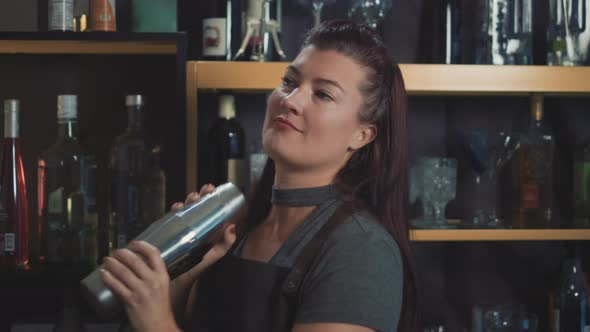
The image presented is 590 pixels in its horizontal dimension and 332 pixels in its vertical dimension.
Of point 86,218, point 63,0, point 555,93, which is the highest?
point 63,0

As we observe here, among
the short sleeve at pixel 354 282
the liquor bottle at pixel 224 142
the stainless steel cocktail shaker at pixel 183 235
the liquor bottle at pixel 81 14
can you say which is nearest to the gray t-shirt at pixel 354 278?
the short sleeve at pixel 354 282

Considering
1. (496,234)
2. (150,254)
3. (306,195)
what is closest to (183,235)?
(150,254)

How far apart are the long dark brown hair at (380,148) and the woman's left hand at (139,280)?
32 centimetres

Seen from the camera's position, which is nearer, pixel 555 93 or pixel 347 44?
pixel 347 44

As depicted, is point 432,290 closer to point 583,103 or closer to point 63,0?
point 583,103

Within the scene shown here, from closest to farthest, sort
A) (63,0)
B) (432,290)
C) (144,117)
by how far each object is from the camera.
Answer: (63,0) → (144,117) → (432,290)

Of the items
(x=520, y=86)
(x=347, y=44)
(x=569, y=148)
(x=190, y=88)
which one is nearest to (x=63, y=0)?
(x=190, y=88)

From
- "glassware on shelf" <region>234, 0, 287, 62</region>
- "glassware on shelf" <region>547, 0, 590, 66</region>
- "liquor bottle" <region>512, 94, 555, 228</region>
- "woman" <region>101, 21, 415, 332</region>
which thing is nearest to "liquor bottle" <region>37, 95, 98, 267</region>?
"glassware on shelf" <region>234, 0, 287, 62</region>

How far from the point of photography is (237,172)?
6.01 ft

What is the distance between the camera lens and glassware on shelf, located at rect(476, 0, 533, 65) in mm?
1955

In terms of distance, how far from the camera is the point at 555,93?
1954 mm

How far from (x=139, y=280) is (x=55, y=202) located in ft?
2.58

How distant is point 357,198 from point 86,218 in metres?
0.73

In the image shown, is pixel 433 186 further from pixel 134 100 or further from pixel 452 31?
pixel 134 100
